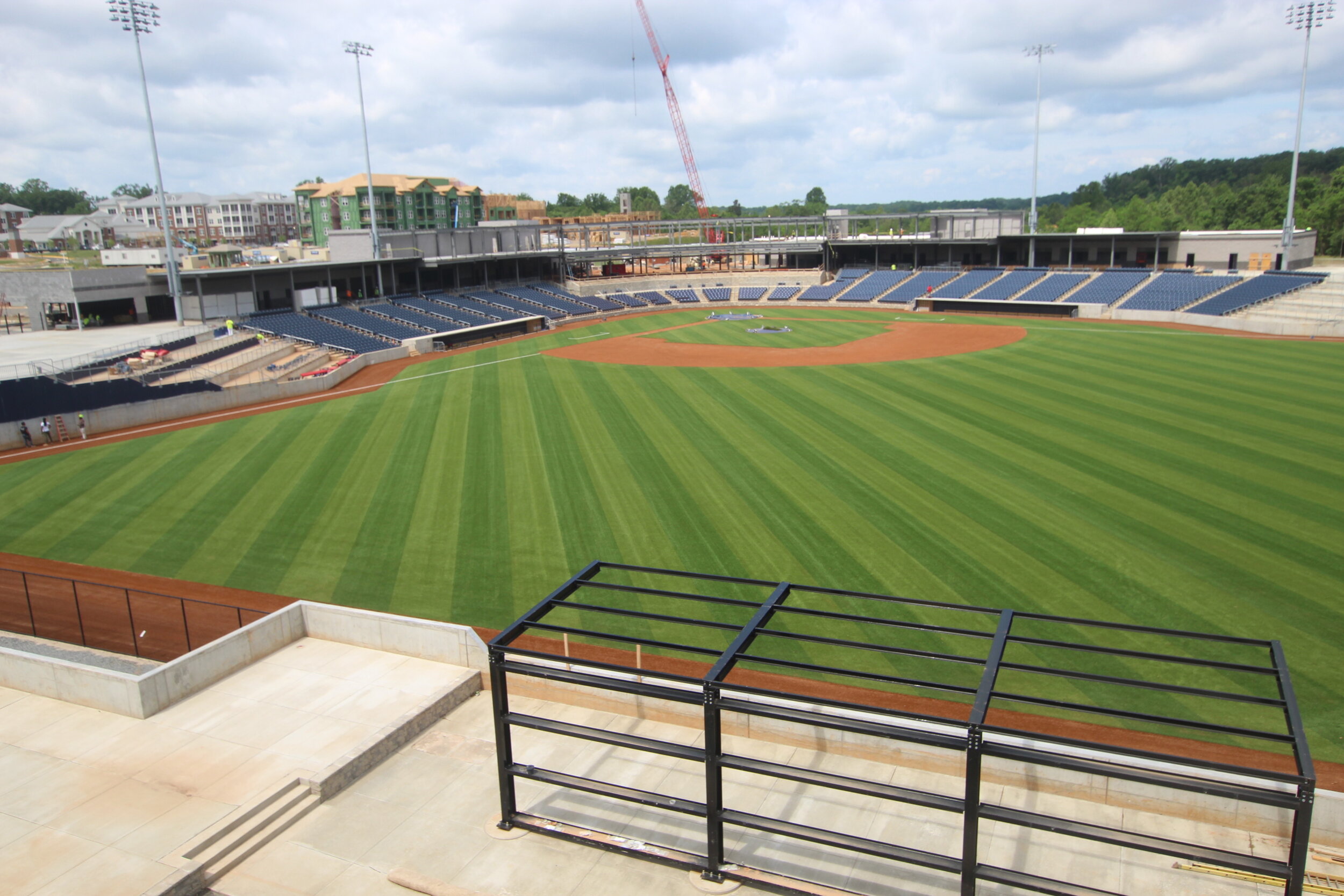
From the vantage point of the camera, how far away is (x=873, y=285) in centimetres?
8850

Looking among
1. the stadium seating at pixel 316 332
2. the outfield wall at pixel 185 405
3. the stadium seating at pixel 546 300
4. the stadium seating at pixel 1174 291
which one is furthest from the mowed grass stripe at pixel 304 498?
the stadium seating at pixel 1174 291

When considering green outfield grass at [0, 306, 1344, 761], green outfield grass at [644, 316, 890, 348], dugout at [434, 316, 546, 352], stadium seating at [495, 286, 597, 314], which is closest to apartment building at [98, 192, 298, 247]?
stadium seating at [495, 286, 597, 314]

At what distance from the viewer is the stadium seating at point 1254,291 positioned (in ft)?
205

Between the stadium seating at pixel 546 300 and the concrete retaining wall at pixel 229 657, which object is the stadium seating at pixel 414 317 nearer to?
the stadium seating at pixel 546 300

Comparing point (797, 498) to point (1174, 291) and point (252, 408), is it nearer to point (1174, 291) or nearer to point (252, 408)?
point (252, 408)

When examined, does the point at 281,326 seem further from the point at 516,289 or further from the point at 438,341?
the point at 516,289

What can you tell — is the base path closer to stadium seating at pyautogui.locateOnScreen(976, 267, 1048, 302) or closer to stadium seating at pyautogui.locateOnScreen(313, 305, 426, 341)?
stadium seating at pyautogui.locateOnScreen(313, 305, 426, 341)

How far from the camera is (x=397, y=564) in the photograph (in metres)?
23.5

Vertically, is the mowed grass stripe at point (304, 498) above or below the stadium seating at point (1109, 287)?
below

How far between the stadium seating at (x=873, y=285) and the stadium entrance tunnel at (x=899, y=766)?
72.3 metres

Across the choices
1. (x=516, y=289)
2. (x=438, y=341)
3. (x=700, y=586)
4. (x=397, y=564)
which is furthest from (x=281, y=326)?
(x=700, y=586)

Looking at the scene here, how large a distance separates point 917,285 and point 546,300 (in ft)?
125

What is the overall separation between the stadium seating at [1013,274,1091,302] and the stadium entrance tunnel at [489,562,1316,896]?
64293 mm

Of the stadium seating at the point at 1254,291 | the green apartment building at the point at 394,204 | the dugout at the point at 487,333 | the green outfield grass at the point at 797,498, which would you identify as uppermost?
the green apartment building at the point at 394,204
